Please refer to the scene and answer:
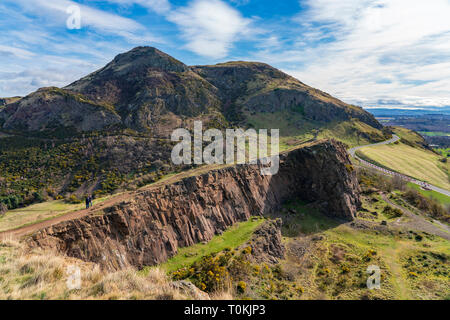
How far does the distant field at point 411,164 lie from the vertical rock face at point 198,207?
1562 inches

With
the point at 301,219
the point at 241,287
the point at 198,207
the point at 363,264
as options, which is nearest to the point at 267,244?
the point at 241,287

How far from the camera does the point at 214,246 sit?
2686 centimetres

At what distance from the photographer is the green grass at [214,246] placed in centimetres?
2378

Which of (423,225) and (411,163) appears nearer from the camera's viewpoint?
(423,225)

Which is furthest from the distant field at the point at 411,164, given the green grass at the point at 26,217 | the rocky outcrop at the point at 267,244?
Result: the green grass at the point at 26,217

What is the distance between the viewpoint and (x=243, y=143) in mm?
58469

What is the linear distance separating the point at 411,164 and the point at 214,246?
A: 7916 centimetres

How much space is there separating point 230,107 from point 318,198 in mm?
58827

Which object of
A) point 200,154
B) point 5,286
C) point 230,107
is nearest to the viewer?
point 5,286

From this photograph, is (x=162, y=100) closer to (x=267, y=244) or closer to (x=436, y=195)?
(x=267, y=244)

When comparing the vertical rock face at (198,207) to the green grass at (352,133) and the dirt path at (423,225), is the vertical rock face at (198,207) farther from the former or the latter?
the green grass at (352,133)
